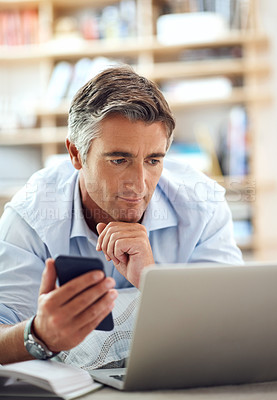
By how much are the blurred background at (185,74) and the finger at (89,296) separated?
8.49 ft

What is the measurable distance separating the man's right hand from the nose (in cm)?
50

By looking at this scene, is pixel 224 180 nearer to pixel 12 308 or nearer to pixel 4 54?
pixel 4 54

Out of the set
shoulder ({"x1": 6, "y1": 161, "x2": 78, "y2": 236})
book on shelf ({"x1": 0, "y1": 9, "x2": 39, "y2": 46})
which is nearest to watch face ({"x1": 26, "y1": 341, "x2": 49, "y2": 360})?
shoulder ({"x1": 6, "y1": 161, "x2": 78, "y2": 236})

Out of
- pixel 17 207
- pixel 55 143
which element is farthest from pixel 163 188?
pixel 55 143

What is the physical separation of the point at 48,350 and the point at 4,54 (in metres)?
2.99

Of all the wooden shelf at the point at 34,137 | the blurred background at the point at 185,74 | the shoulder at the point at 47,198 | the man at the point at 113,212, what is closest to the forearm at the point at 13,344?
the man at the point at 113,212

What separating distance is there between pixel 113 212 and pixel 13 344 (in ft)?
1.51

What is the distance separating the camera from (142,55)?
11.4 feet

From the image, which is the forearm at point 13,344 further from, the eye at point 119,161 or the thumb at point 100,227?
the eye at point 119,161

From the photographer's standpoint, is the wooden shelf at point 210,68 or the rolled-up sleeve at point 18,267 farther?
the wooden shelf at point 210,68

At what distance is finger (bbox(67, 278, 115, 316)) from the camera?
0.79m

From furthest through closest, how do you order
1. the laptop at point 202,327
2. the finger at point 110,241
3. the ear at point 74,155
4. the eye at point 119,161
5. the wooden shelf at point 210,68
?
the wooden shelf at point 210,68, the ear at point 74,155, the eye at point 119,161, the finger at point 110,241, the laptop at point 202,327

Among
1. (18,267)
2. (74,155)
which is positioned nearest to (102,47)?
(74,155)

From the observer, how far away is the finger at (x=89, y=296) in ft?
2.59
